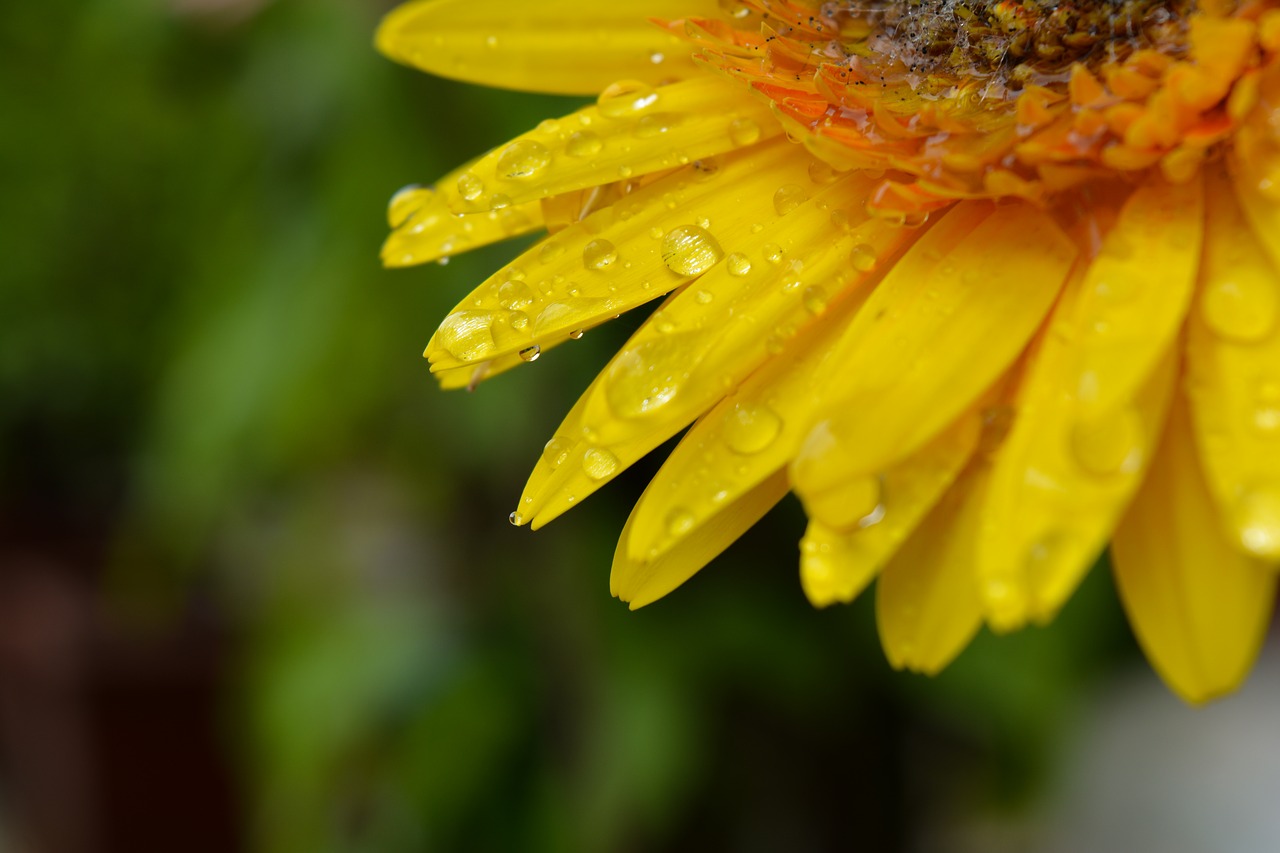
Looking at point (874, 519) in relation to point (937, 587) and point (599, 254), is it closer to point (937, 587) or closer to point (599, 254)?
point (937, 587)

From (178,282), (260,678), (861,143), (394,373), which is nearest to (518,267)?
(861,143)

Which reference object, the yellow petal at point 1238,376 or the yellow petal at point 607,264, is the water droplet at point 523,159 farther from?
the yellow petal at point 1238,376

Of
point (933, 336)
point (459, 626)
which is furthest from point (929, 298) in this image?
point (459, 626)

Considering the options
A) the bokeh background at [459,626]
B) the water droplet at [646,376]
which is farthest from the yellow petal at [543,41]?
the bokeh background at [459,626]

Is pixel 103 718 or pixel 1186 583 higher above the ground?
pixel 1186 583

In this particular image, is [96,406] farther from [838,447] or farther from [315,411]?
[838,447]

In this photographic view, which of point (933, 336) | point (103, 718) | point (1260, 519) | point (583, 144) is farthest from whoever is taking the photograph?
point (103, 718)
